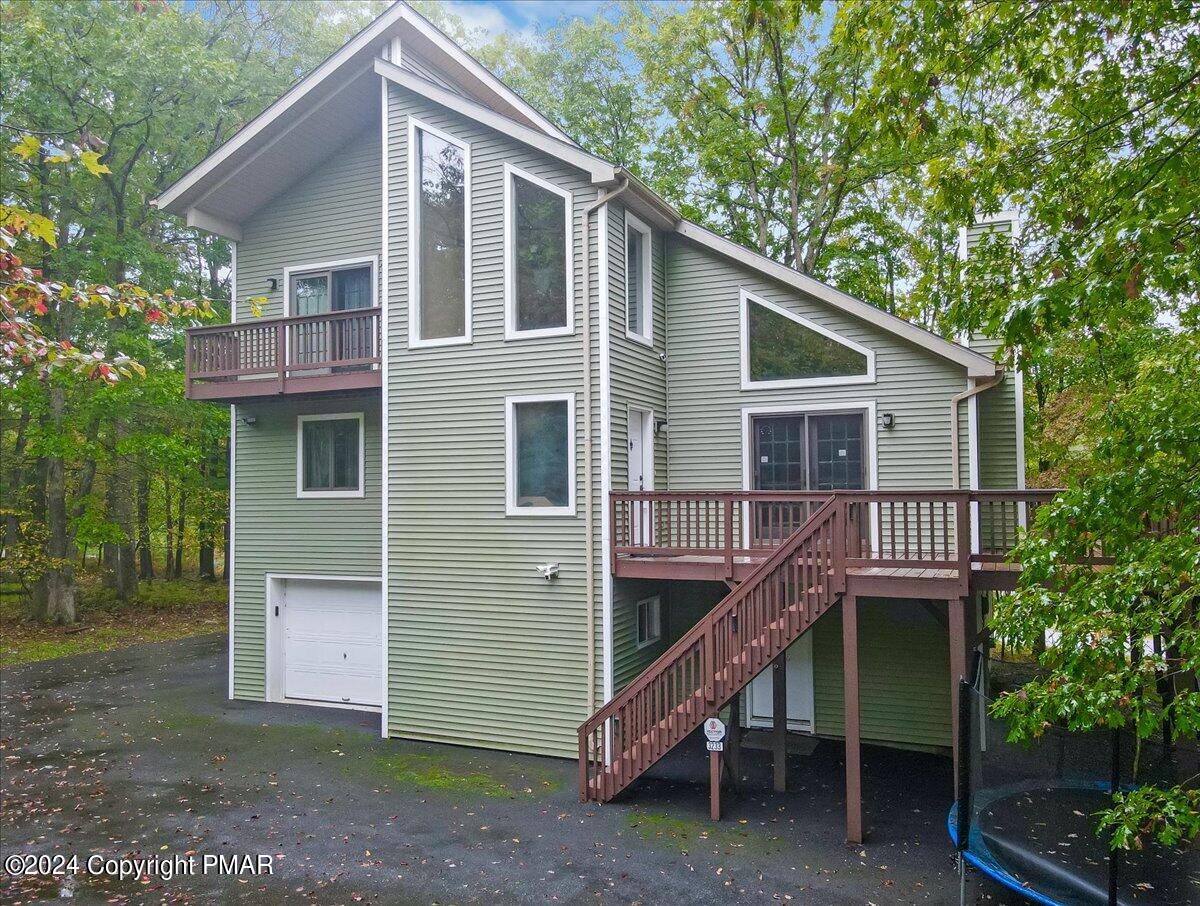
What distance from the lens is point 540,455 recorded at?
10.4 meters

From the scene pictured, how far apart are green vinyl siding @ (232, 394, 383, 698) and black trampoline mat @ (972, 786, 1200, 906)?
8.85m

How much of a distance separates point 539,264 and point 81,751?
891 cm

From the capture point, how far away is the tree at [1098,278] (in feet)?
14.5

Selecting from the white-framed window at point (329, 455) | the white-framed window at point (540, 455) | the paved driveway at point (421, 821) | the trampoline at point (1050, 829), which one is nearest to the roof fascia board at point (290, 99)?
the white-framed window at point (329, 455)

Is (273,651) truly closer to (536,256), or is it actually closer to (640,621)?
(640,621)

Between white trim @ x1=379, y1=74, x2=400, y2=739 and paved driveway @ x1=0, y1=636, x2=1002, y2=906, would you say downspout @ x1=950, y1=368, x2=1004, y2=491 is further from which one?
white trim @ x1=379, y1=74, x2=400, y2=739

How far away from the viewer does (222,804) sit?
27.9ft

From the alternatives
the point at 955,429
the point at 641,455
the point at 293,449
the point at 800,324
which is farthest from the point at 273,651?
the point at 955,429

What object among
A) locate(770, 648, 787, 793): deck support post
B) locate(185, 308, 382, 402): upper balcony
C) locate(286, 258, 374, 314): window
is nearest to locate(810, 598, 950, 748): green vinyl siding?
locate(770, 648, 787, 793): deck support post

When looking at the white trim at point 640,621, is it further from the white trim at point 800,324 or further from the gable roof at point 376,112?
the gable roof at point 376,112

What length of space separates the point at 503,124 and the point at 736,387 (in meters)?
4.85

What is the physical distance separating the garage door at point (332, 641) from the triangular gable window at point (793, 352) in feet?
22.7

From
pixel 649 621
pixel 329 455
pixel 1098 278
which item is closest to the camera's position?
pixel 1098 278

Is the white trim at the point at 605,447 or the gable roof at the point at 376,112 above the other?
the gable roof at the point at 376,112
